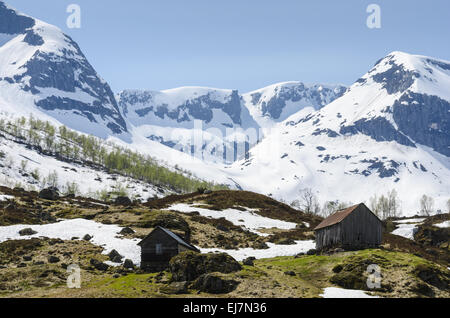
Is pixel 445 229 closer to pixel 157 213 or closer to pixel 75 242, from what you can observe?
pixel 157 213

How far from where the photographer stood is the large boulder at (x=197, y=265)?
5331 centimetres

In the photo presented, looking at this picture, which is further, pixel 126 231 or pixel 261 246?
pixel 261 246

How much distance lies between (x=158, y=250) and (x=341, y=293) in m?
23.8

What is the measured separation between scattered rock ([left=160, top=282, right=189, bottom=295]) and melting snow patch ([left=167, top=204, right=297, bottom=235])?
52872 millimetres

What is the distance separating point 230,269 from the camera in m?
54.4

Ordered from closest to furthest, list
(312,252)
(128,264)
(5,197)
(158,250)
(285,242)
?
1. (158,250)
2. (128,264)
3. (312,252)
4. (285,242)
5. (5,197)

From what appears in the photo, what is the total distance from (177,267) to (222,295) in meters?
8.79

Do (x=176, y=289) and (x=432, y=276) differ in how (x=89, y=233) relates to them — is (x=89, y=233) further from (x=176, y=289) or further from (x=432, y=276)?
(x=432, y=276)

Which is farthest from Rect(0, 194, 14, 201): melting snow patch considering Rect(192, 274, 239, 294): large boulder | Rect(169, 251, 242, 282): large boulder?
Rect(192, 274, 239, 294): large boulder

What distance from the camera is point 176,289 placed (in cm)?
4856

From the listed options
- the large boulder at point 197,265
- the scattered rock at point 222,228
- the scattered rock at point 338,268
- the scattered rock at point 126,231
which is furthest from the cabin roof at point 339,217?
the scattered rock at point 126,231

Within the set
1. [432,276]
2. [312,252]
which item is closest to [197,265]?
[432,276]

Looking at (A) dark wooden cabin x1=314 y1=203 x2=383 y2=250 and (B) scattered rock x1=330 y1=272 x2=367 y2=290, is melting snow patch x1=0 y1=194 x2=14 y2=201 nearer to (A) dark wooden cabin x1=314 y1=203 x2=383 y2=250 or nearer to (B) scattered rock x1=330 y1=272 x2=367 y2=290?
(A) dark wooden cabin x1=314 y1=203 x2=383 y2=250
